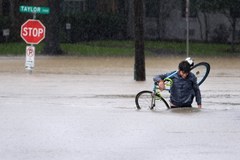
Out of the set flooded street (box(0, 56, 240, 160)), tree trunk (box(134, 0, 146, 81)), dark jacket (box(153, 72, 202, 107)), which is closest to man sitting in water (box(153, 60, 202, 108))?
dark jacket (box(153, 72, 202, 107))

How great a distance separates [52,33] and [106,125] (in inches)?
1407

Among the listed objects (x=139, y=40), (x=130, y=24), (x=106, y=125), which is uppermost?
(x=130, y=24)

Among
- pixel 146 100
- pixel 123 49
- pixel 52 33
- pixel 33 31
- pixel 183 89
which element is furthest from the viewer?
pixel 123 49

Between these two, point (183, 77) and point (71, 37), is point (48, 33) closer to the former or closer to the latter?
point (71, 37)

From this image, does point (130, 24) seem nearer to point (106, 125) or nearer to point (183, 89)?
point (183, 89)

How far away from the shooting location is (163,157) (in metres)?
10.6

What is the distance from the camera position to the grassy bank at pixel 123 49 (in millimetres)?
48594

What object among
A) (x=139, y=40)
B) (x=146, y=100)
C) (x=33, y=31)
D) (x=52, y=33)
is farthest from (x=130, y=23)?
(x=146, y=100)

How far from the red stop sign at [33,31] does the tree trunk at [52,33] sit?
15.6m

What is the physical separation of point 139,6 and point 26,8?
17.4 feet

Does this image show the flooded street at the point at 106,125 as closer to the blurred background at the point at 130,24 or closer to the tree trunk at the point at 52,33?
the tree trunk at the point at 52,33

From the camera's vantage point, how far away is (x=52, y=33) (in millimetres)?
49094

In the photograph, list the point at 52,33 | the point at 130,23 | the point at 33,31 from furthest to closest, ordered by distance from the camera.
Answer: the point at 130,23 → the point at 52,33 → the point at 33,31

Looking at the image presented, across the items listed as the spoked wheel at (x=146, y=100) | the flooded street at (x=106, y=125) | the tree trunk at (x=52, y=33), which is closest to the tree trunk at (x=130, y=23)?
the tree trunk at (x=52, y=33)
